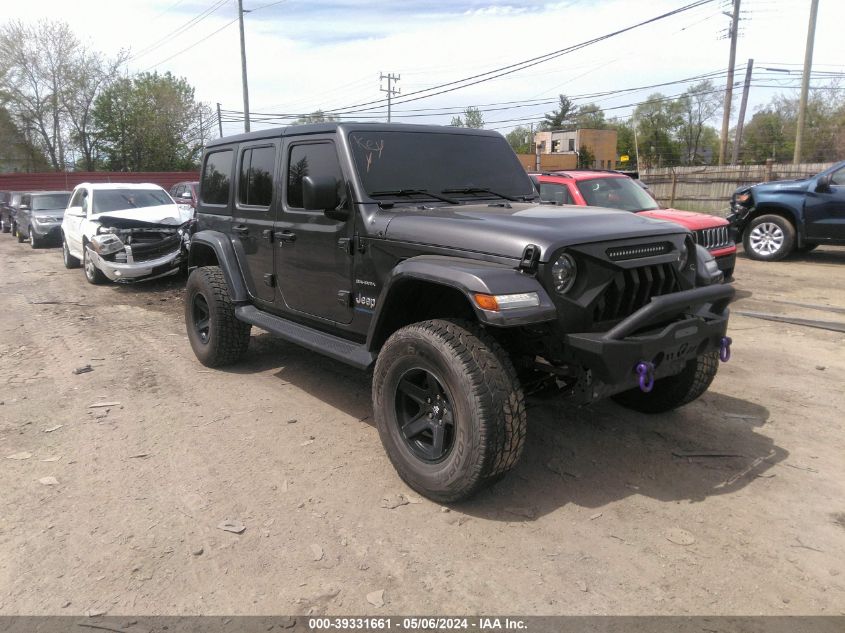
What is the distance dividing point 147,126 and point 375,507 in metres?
52.4

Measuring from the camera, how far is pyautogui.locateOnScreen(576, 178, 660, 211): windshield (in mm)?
8336

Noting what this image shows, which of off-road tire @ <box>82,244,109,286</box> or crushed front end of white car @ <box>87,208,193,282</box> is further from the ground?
crushed front end of white car @ <box>87,208,193,282</box>

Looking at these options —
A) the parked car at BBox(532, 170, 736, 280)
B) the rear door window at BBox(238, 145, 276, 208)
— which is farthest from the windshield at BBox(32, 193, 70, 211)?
the rear door window at BBox(238, 145, 276, 208)

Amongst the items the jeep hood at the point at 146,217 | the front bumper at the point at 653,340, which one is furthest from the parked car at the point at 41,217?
the front bumper at the point at 653,340

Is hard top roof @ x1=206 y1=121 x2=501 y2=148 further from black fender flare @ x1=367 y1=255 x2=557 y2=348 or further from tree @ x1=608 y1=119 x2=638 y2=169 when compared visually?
tree @ x1=608 y1=119 x2=638 y2=169

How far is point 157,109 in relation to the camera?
162 feet

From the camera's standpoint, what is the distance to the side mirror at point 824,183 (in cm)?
1012

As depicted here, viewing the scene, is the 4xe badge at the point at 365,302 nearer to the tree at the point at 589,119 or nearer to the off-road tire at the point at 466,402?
the off-road tire at the point at 466,402

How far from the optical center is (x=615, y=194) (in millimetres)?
8523

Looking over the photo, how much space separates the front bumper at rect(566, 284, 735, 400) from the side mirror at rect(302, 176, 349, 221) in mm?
1708

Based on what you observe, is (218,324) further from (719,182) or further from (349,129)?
(719,182)

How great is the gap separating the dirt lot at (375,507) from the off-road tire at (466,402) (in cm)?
21

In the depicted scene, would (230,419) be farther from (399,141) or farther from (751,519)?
(751,519)

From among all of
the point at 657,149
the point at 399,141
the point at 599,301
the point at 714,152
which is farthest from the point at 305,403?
the point at 714,152
